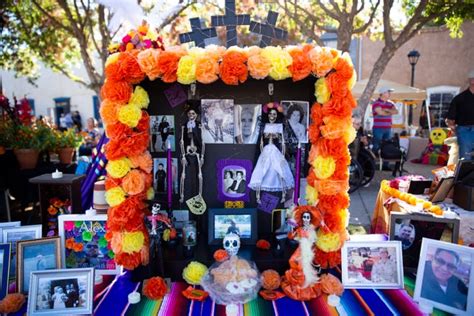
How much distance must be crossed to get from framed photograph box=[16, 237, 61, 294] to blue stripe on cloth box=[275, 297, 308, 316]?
1601 mm

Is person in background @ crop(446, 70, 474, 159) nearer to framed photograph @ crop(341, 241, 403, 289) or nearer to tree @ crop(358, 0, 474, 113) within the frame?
tree @ crop(358, 0, 474, 113)

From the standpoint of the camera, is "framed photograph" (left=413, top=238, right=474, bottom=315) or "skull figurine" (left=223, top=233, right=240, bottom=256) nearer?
"framed photograph" (left=413, top=238, right=474, bottom=315)

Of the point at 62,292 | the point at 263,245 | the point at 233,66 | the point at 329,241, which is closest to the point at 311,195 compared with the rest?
the point at 329,241

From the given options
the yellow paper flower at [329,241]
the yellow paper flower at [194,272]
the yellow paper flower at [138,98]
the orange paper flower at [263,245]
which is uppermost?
the yellow paper flower at [138,98]

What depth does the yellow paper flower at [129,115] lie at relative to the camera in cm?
251

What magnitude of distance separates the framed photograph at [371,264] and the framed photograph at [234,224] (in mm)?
757

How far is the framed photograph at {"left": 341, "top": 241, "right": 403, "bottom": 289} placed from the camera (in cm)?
263

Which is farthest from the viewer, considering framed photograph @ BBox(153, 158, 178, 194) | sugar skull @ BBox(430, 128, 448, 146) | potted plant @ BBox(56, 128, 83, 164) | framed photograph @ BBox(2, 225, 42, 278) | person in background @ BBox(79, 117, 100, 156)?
Result: sugar skull @ BBox(430, 128, 448, 146)

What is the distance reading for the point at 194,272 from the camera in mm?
2635

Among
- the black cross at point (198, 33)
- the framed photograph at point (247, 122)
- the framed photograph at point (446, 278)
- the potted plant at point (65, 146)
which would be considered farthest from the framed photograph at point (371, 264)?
the potted plant at point (65, 146)

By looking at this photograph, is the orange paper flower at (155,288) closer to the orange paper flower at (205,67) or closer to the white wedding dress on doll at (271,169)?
the white wedding dress on doll at (271,169)

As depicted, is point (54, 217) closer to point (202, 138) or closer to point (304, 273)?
point (202, 138)

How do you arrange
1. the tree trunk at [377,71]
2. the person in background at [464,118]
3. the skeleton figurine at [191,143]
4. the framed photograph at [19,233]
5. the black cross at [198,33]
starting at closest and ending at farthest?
the framed photograph at [19,233] < the black cross at [198,33] < the skeleton figurine at [191,143] < the person in background at [464,118] < the tree trunk at [377,71]

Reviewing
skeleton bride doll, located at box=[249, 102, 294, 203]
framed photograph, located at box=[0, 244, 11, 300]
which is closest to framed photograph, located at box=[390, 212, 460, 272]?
skeleton bride doll, located at box=[249, 102, 294, 203]
